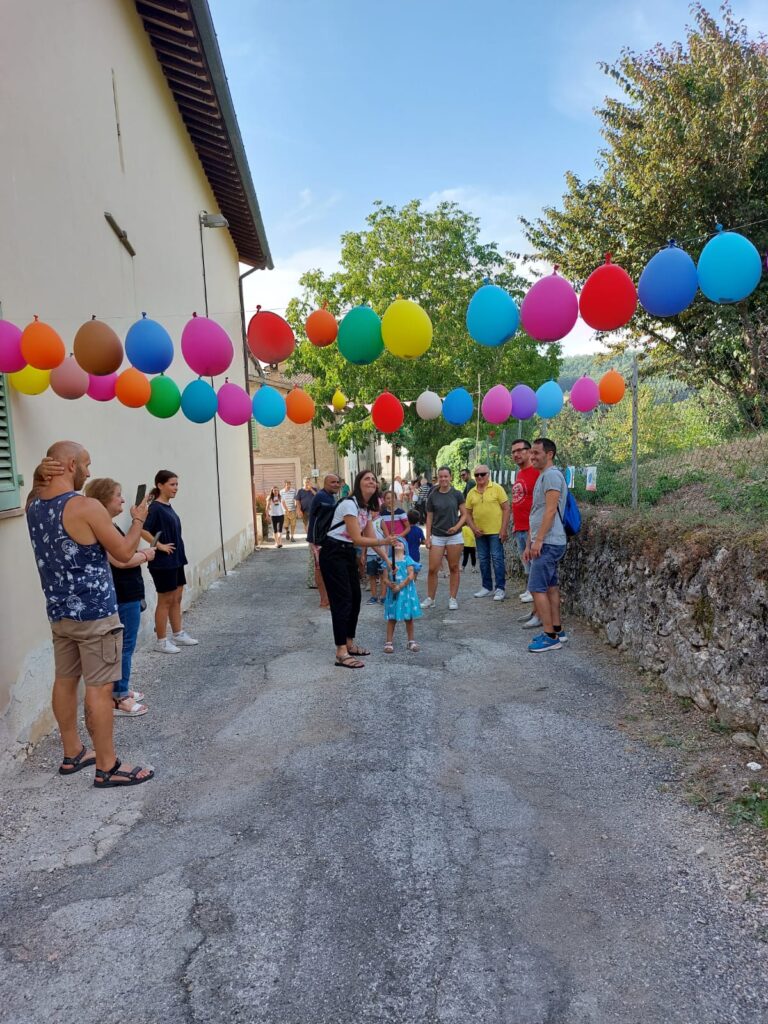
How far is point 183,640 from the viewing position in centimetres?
658

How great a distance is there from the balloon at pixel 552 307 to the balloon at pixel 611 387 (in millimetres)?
3365

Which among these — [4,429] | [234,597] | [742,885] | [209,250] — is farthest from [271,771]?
[209,250]

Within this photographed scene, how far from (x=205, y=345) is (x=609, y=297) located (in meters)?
2.87

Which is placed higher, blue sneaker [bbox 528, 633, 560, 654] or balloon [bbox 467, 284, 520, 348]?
balloon [bbox 467, 284, 520, 348]

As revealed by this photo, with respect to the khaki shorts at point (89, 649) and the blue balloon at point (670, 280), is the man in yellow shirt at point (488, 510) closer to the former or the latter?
the blue balloon at point (670, 280)

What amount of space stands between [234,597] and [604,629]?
17.4 ft

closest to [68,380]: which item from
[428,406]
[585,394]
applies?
[428,406]

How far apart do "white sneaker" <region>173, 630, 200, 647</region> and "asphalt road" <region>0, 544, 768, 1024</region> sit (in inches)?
70.7

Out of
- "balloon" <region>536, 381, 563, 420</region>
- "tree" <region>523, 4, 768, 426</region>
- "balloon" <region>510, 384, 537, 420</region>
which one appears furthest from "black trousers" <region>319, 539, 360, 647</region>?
"tree" <region>523, 4, 768, 426</region>

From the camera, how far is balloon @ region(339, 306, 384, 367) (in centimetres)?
505

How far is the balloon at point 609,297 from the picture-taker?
14.1ft

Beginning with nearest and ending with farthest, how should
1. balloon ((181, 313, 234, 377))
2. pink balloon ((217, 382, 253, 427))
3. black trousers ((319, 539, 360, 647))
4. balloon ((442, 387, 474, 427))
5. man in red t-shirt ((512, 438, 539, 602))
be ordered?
1. balloon ((181, 313, 234, 377))
2. black trousers ((319, 539, 360, 647))
3. pink balloon ((217, 382, 253, 427))
4. man in red t-shirt ((512, 438, 539, 602))
5. balloon ((442, 387, 474, 427))

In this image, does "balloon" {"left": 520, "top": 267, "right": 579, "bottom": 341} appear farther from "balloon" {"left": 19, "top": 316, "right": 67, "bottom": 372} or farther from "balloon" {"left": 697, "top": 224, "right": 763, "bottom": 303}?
"balloon" {"left": 19, "top": 316, "right": 67, "bottom": 372}

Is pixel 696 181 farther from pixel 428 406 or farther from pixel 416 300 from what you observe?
pixel 416 300
